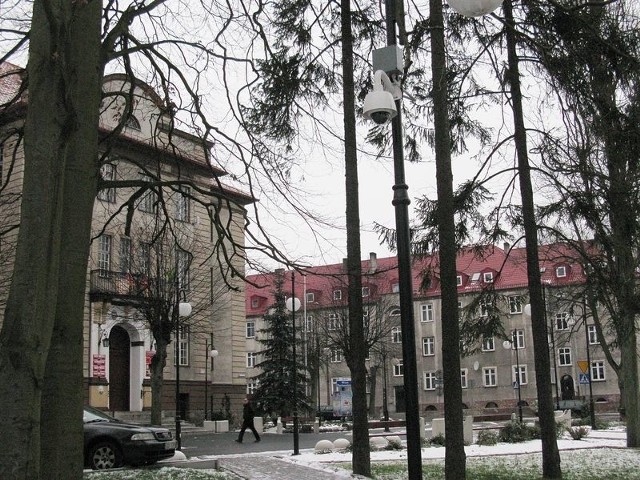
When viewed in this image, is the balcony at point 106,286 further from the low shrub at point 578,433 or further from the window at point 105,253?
the low shrub at point 578,433

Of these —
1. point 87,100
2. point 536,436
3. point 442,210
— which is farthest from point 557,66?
point 536,436

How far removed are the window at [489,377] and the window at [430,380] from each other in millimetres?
4387

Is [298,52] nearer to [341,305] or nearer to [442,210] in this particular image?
[442,210]

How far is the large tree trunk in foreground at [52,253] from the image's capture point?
215 inches

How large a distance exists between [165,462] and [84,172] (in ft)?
32.5

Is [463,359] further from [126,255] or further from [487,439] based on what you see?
[487,439]

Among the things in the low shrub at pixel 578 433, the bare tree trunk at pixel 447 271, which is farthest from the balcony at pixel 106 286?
the bare tree trunk at pixel 447 271

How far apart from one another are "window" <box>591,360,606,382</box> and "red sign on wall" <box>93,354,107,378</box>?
41.0m

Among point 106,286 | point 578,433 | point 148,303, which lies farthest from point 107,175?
point 578,433

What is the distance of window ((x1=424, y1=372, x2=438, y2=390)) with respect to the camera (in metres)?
66.7

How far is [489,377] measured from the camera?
6481 centimetres

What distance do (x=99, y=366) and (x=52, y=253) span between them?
31.3m

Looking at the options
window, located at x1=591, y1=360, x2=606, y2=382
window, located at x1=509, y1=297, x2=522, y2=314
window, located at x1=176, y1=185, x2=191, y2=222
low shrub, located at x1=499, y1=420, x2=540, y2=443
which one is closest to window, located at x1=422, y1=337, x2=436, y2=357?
window, located at x1=591, y1=360, x2=606, y2=382

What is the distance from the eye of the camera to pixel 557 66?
11664 mm
